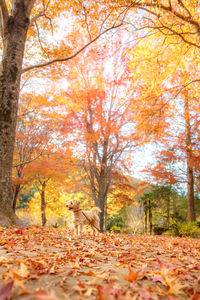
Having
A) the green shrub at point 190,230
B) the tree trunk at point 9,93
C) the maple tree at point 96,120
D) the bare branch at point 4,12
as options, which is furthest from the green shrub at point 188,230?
the bare branch at point 4,12

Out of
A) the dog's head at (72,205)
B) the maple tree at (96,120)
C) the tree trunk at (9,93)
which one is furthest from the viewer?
the maple tree at (96,120)

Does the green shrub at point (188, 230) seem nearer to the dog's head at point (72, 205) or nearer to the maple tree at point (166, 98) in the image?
the maple tree at point (166, 98)

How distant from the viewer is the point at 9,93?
15.3 ft

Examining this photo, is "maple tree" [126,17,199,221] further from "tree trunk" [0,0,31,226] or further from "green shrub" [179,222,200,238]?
"tree trunk" [0,0,31,226]

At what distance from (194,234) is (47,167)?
29.6 feet

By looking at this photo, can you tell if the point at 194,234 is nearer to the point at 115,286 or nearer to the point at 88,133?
the point at 88,133

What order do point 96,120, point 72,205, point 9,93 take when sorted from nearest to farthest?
1. point 9,93
2. point 72,205
3. point 96,120

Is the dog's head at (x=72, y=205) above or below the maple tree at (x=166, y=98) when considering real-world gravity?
below

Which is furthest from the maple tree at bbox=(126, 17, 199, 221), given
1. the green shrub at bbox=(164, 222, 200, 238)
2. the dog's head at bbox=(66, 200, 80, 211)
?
the dog's head at bbox=(66, 200, 80, 211)

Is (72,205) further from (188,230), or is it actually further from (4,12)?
(188,230)

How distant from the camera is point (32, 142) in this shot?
31.8ft

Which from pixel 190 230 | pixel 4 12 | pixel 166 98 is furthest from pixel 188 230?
pixel 4 12

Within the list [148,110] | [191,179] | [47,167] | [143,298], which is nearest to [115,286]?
[143,298]

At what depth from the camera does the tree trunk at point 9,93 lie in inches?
171
